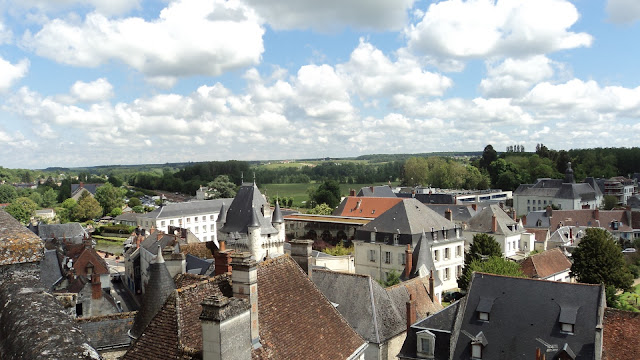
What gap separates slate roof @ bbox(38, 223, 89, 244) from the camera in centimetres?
5566

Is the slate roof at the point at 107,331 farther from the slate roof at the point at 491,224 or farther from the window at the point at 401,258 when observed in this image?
the slate roof at the point at 491,224

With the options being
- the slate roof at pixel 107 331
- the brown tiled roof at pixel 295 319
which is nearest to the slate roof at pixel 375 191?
the slate roof at pixel 107 331

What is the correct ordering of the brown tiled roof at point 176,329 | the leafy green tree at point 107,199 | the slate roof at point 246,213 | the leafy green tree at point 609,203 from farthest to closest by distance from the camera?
the leafy green tree at point 107,199
the leafy green tree at point 609,203
the slate roof at point 246,213
the brown tiled roof at point 176,329

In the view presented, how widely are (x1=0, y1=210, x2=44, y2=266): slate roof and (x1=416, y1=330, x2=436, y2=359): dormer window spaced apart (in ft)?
52.7

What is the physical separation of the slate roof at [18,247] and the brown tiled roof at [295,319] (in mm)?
5651

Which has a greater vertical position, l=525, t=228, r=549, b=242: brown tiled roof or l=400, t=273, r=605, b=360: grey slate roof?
l=400, t=273, r=605, b=360: grey slate roof

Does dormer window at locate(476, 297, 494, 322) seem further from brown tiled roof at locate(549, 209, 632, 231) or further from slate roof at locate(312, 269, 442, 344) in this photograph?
brown tiled roof at locate(549, 209, 632, 231)

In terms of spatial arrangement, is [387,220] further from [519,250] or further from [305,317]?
[305,317]

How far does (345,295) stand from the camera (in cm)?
2058

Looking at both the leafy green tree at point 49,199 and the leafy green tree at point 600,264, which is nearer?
the leafy green tree at point 600,264

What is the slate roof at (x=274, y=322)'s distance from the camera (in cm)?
923

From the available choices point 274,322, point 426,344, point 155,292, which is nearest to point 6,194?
point 155,292

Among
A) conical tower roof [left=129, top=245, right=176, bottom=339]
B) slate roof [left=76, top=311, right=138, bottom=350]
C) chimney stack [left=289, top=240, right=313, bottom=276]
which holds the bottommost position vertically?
slate roof [left=76, top=311, right=138, bottom=350]

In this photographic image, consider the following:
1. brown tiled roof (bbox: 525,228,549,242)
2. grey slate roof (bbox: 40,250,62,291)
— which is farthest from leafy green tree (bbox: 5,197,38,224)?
brown tiled roof (bbox: 525,228,549,242)
